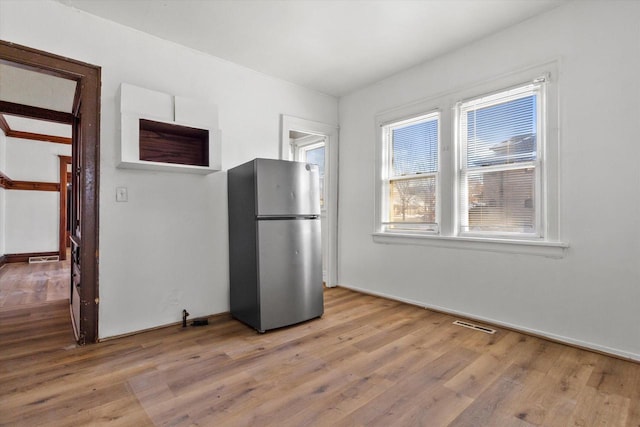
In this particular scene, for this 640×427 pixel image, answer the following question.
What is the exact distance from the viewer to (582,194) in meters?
2.31

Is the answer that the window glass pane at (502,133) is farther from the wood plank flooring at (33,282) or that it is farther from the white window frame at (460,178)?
the wood plank flooring at (33,282)

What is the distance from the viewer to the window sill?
96.3 inches

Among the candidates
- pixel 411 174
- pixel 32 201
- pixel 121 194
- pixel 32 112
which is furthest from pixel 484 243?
pixel 32 201

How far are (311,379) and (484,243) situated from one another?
6.42 feet

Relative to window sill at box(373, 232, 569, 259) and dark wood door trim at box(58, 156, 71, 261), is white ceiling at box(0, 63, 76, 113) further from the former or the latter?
window sill at box(373, 232, 569, 259)

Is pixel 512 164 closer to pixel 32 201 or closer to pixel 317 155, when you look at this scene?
pixel 317 155

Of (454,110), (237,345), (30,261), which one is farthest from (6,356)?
(30,261)

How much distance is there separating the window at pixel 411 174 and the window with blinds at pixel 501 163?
1.06 feet

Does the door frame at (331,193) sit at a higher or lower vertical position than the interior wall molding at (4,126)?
lower

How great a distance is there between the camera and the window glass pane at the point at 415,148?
330 centimetres

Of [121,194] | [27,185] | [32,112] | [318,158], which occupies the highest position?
[32,112]

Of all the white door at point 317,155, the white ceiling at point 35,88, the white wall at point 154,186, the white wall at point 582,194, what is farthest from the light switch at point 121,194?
the white wall at point 582,194

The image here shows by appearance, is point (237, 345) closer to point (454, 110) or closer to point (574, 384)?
point (574, 384)

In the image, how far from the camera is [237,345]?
7.89ft
